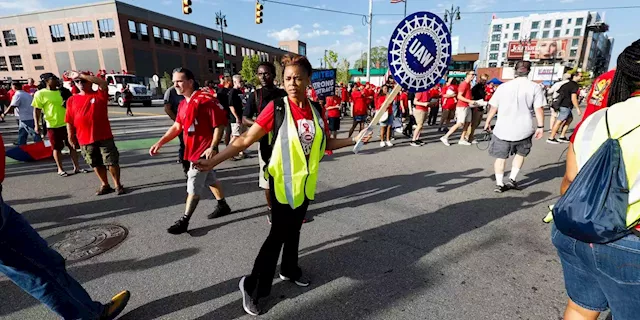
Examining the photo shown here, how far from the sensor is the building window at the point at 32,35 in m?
42.1

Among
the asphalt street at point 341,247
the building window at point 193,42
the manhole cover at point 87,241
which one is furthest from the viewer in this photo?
the building window at point 193,42

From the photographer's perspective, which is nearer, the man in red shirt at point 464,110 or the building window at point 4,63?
the man in red shirt at point 464,110

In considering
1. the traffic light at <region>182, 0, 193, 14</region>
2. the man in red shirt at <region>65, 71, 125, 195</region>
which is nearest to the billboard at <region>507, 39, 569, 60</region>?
the traffic light at <region>182, 0, 193, 14</region>

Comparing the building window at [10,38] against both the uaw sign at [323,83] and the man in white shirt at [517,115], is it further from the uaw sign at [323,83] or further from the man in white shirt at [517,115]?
the man in white shirt at [517,115]

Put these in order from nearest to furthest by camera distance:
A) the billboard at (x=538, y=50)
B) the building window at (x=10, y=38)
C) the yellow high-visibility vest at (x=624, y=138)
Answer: the yellow high-visibility vest at (x=624, y=138)
the building window at (x=10, y=38)
the billboard at (x=538, y=50)

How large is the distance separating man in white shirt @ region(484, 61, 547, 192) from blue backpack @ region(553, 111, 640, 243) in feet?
12.8

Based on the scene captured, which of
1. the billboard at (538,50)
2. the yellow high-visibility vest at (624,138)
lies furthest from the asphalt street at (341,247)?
the billboard at (538,50)

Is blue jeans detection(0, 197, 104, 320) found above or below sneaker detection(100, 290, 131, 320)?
above

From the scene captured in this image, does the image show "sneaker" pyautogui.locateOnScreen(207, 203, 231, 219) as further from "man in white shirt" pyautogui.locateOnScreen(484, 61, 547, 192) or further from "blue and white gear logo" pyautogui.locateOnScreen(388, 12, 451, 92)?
"man in white shirt" pyautogui.locateOnScreen(484, 61, 547, 192)

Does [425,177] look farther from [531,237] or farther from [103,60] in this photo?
[103,60]

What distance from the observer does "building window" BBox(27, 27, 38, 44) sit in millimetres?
42125

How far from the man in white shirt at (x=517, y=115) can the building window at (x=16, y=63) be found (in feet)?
200

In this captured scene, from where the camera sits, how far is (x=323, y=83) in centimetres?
863

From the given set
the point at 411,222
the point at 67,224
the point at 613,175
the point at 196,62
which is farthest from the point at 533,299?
the point at 196,62
